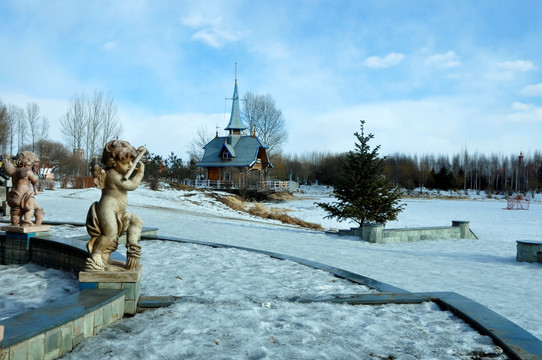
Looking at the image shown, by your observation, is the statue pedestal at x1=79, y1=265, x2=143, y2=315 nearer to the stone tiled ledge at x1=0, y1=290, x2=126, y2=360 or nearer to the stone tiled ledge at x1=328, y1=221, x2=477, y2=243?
the stone tiled ledge at x1=0, y1=290, x2=126, y2=360

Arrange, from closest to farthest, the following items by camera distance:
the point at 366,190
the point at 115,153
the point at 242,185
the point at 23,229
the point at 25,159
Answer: the point at 115,153, the point at 23,229, the point at 25,159, the point at 366,190, the point at 242,185

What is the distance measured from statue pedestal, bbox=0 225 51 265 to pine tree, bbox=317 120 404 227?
31.1 ft

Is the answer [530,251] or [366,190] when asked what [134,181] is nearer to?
[530,251]

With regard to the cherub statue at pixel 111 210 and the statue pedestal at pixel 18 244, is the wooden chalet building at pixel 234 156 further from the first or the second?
the cherub statue at pixel 111 210

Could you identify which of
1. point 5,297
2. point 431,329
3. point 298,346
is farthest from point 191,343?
point 5,297

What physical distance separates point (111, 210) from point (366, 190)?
10.6 metres

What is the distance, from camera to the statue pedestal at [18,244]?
616 cm

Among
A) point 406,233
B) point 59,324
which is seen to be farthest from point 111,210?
point 406,233

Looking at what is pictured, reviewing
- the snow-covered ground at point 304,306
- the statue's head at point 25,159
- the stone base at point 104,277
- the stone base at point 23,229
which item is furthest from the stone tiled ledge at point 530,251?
the statue's head at point 25,159

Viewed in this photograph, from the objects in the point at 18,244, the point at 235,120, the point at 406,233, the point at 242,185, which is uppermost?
the point at 235,120

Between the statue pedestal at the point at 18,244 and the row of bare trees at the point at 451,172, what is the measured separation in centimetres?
5234

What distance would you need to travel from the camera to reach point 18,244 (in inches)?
244

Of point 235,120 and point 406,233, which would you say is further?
A: point 235,120

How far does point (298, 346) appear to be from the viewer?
307 centimetres
